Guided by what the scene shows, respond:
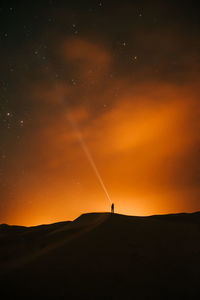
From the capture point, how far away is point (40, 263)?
687cm

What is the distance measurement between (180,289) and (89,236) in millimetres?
4155

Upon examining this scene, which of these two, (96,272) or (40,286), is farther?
(96,272)

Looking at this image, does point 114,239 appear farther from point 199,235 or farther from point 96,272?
point 199,235

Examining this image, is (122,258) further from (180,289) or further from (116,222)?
(116,222)

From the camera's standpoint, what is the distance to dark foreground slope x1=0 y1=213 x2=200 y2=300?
5.54 m

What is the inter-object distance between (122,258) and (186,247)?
117 inches

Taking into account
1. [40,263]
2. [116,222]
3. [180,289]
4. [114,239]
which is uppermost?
[116,222]

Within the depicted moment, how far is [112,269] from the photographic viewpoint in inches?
257

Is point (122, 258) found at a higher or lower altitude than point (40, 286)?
higher

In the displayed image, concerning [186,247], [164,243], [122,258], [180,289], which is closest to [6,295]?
[122,258]

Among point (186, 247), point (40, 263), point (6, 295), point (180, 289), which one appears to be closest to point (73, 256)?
point (40, 263)

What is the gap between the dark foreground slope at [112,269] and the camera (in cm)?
554

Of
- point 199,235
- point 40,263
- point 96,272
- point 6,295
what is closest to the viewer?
point 6,295

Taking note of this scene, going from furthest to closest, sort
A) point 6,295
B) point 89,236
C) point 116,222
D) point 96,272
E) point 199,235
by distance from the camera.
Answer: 1. point 116,222
2. point 199,235
3. point 89,236
4. point 96,272
5. point 6,295
